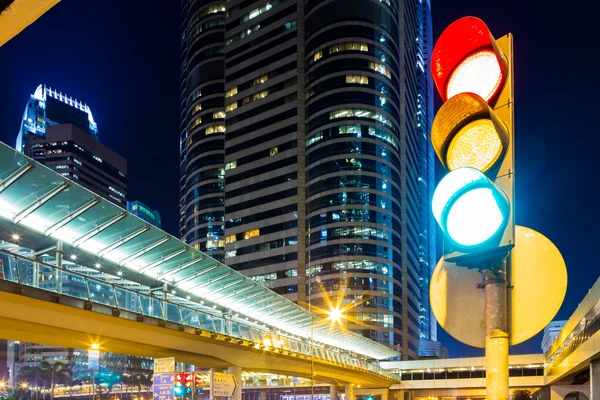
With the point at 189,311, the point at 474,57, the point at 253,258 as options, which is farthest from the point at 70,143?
the point at 474,57

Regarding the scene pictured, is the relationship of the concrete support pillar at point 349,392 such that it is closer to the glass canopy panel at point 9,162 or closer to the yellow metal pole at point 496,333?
the glass canopy panel at point 9,162

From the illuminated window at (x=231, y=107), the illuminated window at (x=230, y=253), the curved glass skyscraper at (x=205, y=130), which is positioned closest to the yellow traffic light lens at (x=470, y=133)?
the illuminated window at (x=230, y=253)

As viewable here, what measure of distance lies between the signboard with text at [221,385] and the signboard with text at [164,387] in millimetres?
3531

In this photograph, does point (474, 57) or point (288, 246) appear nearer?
point (474, 57)

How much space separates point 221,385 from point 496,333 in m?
24.6

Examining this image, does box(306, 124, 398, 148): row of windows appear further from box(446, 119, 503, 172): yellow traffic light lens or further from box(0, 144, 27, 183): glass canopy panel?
box(446, 119, 503, 172): yellow traffic light lens

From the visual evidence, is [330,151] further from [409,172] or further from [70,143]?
[70,143]

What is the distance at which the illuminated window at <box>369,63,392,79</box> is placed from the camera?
107 m

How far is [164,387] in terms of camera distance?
70.2 feet

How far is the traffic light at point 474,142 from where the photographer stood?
254 centimetres

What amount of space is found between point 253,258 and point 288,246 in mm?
7806

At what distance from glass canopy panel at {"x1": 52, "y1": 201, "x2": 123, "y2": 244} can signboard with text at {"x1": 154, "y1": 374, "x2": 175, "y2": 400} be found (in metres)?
6.07

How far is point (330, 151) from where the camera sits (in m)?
104

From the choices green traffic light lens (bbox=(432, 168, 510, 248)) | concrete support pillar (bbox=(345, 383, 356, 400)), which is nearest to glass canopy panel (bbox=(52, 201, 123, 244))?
green traffic light lens (bbox=(432, 168, 510, 248))
